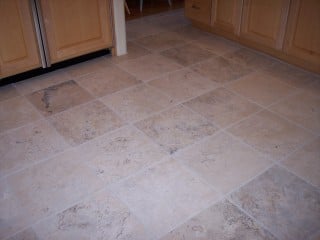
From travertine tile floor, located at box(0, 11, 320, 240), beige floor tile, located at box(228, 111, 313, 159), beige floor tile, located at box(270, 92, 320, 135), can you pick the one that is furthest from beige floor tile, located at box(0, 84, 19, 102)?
beige floor tile, located at box(270, 92, 320, 135)

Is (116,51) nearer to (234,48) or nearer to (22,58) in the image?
(22,58)

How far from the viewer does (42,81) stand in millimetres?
2740

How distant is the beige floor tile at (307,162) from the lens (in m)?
1.83

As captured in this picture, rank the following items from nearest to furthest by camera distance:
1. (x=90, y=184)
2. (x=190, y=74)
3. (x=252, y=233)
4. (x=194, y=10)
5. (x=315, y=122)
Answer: (x=252, y=233)
(x=90, y=184)
(x=315, y=122)
(x=190, y=74)
(x=194, y=10)

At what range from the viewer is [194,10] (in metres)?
3.58

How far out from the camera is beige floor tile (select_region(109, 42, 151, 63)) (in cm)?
307

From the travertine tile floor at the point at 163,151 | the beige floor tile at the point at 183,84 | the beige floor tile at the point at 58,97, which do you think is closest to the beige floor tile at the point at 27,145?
the travertine tile floor at the point at 163,151

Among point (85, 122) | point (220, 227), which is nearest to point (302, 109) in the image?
point (220, 227)

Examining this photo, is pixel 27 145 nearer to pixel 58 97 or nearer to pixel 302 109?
pixel 58 97

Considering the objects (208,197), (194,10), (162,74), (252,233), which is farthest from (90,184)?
(194,10)

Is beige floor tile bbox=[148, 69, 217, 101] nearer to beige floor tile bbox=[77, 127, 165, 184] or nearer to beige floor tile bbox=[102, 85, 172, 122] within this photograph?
beige floor tile bbox=[102, 85, 172, 122]

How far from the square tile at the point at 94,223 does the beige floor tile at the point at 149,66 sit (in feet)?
4.31

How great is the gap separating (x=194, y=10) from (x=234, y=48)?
26.0 inches

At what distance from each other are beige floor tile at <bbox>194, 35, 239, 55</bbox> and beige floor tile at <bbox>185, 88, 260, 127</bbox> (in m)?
0.75
